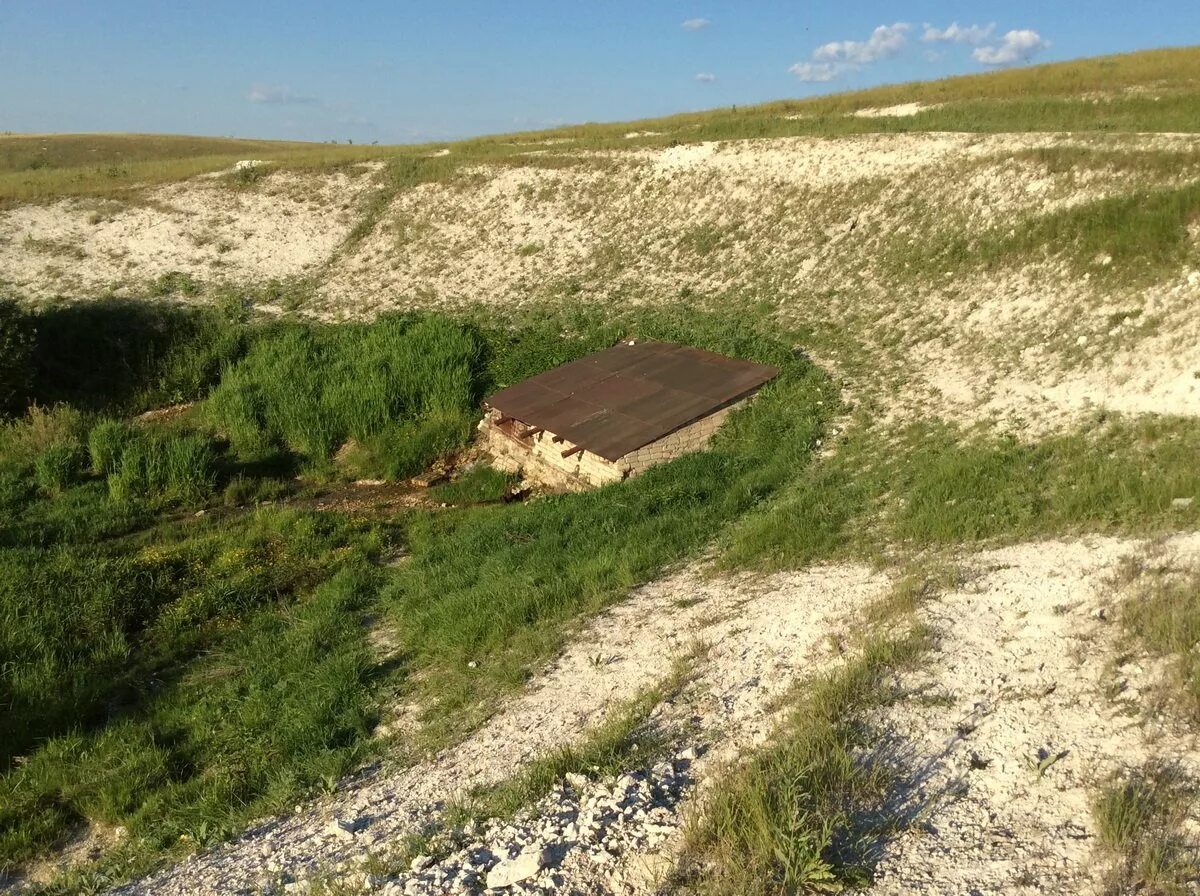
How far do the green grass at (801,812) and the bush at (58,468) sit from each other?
47.8 feet

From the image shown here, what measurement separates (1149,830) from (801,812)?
164 cm

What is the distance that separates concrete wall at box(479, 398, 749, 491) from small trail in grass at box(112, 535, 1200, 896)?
4.90 m

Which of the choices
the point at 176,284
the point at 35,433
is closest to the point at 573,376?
the point at 35,433

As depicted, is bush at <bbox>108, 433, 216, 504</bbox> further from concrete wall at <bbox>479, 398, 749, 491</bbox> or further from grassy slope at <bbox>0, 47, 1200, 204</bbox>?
grassy slope at <bbox>0, 47, 1200, 204</bbox>

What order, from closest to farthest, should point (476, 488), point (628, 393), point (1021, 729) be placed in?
point (1021, 729) → point (628, 393) → point (476, 488)

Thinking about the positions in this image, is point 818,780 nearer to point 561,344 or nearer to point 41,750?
point 41,750

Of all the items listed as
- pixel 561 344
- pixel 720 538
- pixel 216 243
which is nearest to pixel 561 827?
pixel 720 538

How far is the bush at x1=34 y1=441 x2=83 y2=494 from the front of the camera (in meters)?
15.3

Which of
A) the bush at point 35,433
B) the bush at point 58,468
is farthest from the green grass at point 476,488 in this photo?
the bush at point 35,433

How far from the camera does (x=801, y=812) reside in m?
4.55

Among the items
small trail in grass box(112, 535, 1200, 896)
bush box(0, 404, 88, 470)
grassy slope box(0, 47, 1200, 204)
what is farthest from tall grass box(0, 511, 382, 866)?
grassy slope box(0, 47, 1200, 204)

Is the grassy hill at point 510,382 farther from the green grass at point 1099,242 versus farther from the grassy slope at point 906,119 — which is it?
the grassy slope at point 906,119

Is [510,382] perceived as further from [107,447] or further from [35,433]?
[35,433]

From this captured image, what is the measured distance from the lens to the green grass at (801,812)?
416 centimetres
